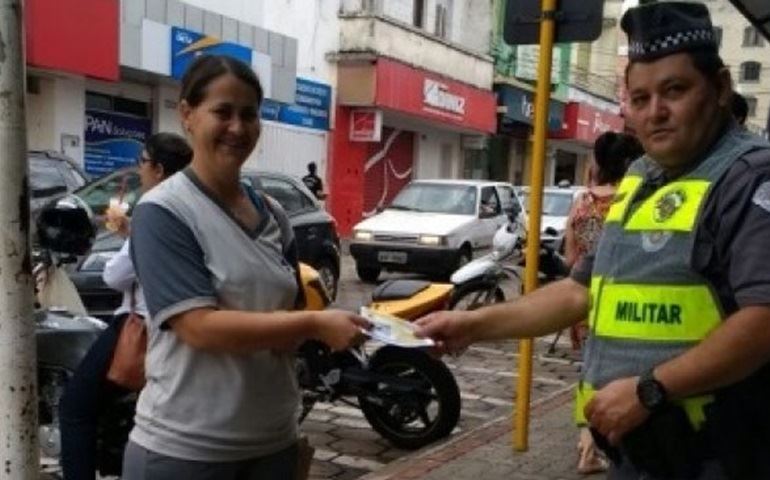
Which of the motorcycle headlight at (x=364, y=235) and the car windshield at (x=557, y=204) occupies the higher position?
the car windshield at (x=557, y=204)

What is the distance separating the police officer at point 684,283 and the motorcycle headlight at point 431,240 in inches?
446

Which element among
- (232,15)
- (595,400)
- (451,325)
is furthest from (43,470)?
(232,15)

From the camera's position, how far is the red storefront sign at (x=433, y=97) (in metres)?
22.2

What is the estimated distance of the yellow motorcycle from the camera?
213 inches

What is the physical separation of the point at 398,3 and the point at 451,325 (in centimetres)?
2262

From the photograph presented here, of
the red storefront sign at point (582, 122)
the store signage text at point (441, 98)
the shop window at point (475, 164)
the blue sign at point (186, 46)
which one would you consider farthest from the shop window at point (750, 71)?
the blue sign at point (186, 46)

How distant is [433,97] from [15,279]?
72.5 feet

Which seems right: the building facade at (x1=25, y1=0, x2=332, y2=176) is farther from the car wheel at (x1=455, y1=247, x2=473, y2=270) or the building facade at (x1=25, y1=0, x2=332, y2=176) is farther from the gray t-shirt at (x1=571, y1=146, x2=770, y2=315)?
the gray t-shirt at (x1=571, y1=146, x2=770, y2=315)

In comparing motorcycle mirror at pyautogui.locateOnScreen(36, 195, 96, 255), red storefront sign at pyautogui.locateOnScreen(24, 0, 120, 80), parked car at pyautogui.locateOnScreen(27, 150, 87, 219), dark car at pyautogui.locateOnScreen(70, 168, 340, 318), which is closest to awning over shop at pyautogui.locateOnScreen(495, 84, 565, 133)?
red storefront sign at pyautogui.locateOnScreen(24, 0, 120, 80)

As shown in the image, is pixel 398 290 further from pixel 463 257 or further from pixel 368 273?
pixel 368 273

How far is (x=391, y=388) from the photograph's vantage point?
18.2 feet

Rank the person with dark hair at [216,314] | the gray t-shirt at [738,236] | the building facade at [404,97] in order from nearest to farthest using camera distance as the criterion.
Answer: the gray t-shirt at [738,236] → the person with dark hair at [216,314] → the building facade at [404,97]

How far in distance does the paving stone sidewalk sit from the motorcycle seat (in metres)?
0.97

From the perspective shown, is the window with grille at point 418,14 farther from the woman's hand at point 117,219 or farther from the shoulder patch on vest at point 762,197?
the shoulder patch on vest at point 762,197
